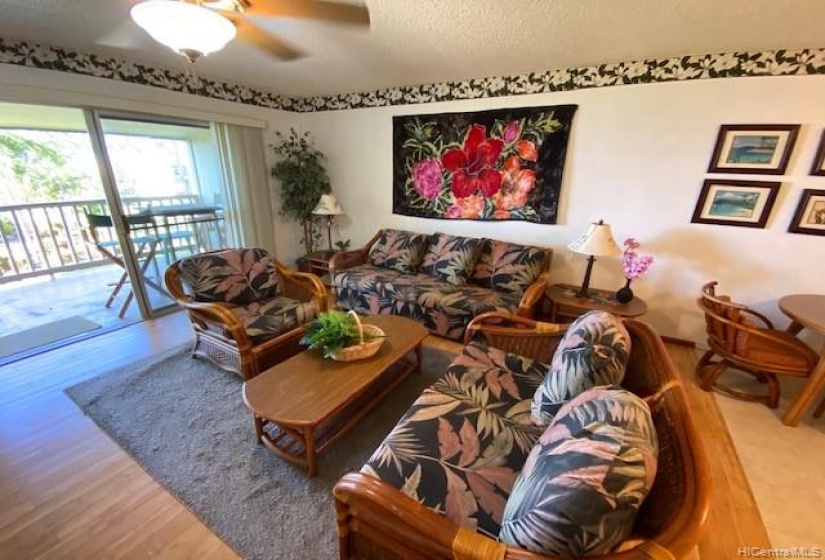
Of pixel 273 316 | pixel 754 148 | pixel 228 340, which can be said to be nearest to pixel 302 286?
pixel 273 316

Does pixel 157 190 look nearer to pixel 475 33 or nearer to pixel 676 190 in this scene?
pixel 475 33

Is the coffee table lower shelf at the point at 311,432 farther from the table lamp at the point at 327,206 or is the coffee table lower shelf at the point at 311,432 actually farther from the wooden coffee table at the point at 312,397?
the table lamp at the point at 327,206

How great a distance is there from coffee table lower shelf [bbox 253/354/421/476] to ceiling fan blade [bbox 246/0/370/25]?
199 centimetres

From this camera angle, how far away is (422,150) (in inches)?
134

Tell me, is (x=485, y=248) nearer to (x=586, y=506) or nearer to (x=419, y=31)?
(x=419, y=31)

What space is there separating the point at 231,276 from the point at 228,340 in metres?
0.58

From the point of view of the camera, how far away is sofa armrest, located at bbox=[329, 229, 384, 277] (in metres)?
3.33

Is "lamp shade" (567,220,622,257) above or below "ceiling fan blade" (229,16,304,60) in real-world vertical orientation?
below

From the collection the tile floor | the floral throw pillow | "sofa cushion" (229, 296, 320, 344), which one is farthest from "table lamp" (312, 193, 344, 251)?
the tile floor

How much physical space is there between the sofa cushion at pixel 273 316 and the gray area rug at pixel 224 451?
1.32 ft

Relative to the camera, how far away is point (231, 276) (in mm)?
2535

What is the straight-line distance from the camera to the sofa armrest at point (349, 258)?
10.9ft

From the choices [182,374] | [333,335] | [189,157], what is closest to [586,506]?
[333,335]

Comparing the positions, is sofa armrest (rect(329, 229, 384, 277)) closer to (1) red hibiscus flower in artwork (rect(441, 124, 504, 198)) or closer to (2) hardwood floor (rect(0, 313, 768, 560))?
(1) red hibiscus flower in artwork (rect(441, 124, 504, 198))
